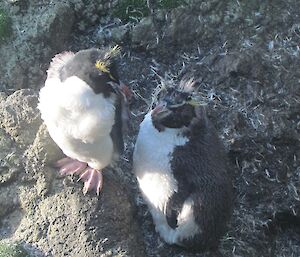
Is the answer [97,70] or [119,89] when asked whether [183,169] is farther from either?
[97,70]

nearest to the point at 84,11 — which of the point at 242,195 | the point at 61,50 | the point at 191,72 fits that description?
the point at 61,50

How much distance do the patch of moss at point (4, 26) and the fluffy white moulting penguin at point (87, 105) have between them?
1.74 meters

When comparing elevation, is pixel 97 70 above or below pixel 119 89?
above

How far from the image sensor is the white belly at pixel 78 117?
17.2ft

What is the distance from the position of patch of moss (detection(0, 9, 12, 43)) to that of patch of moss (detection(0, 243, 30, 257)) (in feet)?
7.84

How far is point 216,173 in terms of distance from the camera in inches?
241

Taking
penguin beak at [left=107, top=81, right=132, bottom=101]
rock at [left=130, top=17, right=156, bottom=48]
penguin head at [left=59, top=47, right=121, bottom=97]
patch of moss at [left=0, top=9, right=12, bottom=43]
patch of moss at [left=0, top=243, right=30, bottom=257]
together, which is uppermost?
penguin head at [left=59, top=47, right=121, bottom=97]

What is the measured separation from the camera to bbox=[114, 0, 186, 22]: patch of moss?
765 cm

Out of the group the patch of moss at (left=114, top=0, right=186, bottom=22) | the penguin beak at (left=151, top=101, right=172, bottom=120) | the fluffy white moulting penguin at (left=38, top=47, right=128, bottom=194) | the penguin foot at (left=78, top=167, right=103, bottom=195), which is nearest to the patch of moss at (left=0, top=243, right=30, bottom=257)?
the penguin foot at (left=78, top=167, right=103, bottom=195)

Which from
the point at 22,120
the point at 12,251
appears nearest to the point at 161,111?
the point at 22,120

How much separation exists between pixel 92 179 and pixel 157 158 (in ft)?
1.92

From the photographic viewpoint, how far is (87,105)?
5215 millimetres

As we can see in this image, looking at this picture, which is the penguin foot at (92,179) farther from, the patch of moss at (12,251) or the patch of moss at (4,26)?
the patch of moss at (4,26)

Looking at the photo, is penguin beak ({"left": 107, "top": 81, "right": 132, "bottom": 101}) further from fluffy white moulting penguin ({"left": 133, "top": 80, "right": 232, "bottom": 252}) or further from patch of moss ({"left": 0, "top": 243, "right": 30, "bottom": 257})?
patch of moss ({"left": 0, "top": 243, "right": 30, "bottom": 257})
